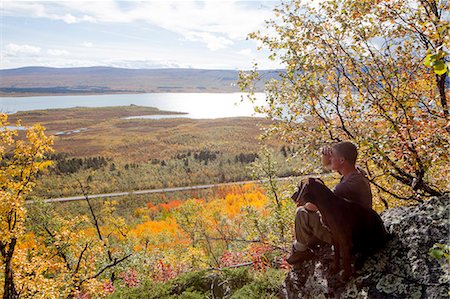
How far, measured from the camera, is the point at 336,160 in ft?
17.8

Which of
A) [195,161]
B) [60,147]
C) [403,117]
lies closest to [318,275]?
[403,117]

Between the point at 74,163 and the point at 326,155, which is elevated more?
the point at 326,155

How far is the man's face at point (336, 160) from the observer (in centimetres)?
538

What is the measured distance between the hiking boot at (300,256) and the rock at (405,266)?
325mm

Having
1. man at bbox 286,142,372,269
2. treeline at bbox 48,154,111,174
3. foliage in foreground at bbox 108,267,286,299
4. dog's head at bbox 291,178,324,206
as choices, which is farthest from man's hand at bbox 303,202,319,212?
treeline at bbox 48,154,111,174

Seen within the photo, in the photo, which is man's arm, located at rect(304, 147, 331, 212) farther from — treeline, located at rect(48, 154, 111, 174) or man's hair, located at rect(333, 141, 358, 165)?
treeline, located at rect(48, 154, 111, 174)

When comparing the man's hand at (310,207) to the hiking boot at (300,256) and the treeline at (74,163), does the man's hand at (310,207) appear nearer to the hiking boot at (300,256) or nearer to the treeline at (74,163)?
the hiking boot at (300,256)

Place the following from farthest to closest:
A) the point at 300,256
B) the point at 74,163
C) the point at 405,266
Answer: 1. the point at 74,163
2. the point at 300,256
3. the point at 405,266

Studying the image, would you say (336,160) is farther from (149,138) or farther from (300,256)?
(149,138)

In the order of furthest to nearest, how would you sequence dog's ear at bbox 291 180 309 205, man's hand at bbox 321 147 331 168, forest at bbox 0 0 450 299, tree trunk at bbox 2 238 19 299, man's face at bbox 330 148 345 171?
1. tree trunk at bbox 2 238 19 299
2. forest at bbox 0 0 450 299
3. man's hand at bbox 321 147 331 168
4. man's face at bbox 330 148 345 171
5. dog's ear at bbox 291 180 309 205

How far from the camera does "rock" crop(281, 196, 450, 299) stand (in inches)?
166

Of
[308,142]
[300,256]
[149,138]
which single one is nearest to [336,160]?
[300,256]

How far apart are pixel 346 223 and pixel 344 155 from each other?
1035mm

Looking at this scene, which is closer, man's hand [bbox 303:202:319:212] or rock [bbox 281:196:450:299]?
rock [bbox 281:196:450:299]
